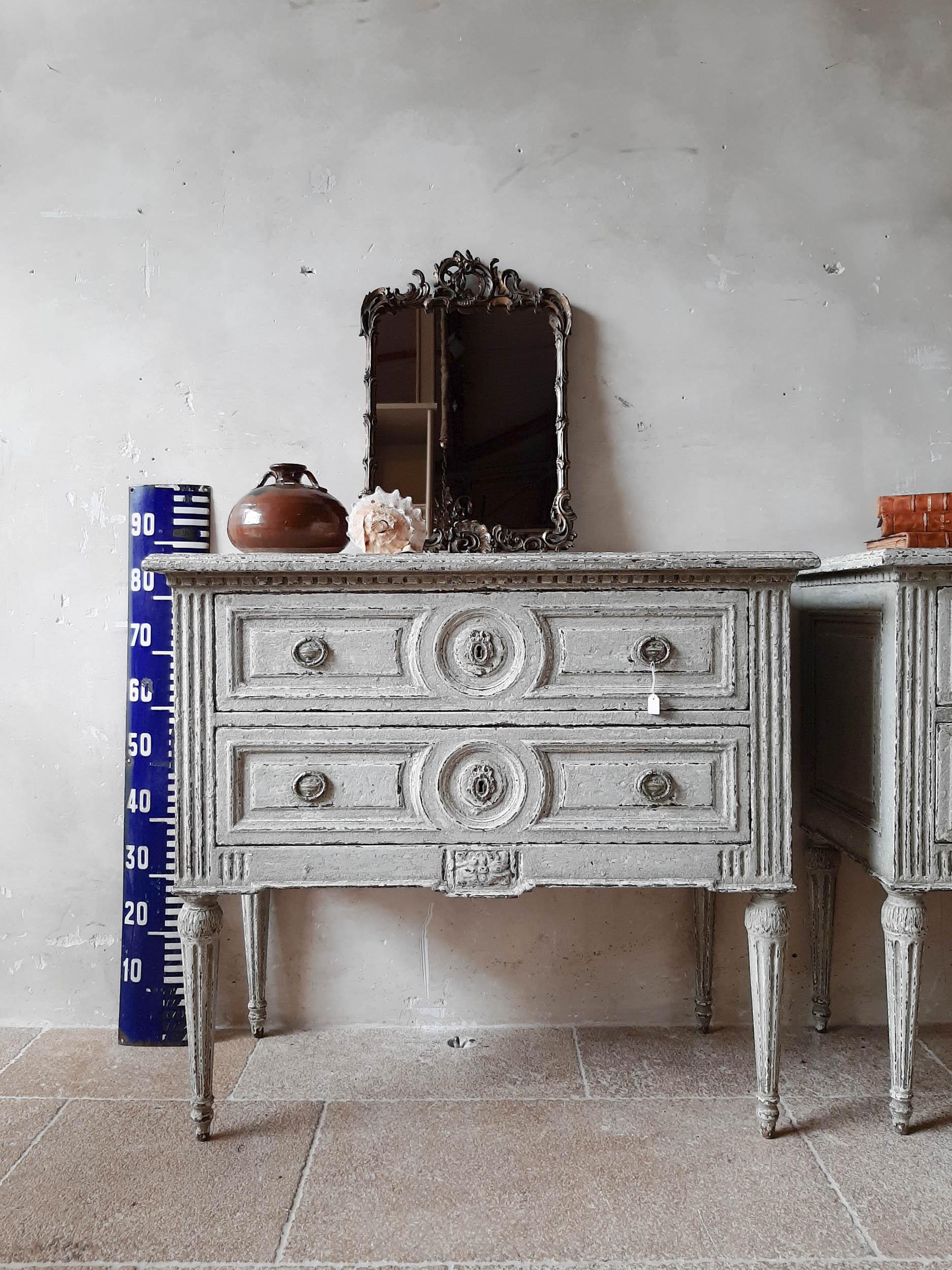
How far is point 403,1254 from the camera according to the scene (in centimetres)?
161

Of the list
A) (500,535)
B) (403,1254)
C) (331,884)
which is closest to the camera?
(403,1254)

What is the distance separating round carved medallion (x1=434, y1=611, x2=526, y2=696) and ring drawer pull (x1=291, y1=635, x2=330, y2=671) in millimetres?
243

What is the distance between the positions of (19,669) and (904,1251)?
259 centimetres

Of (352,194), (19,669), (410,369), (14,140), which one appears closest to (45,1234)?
(19,669)

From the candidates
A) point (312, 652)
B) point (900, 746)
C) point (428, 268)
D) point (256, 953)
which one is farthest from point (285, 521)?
point (900, 746)

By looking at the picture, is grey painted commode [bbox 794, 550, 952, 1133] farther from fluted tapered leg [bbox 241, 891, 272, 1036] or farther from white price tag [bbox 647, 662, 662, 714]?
fluted tapered leg [bbox 241, 891, 272, 1036]

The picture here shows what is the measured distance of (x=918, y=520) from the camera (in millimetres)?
2113

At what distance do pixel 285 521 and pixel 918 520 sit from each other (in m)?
1.54

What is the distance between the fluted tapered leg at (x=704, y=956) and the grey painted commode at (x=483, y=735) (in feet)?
1.76

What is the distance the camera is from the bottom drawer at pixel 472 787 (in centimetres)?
186

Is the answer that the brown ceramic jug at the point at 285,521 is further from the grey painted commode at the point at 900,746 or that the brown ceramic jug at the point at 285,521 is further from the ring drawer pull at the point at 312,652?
the grey painted commode at the point at 900,746

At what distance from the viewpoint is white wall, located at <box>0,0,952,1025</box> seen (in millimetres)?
2477

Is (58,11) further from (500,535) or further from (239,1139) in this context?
(239,1139)

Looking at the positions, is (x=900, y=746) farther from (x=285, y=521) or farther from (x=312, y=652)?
(x=285, y=521)
